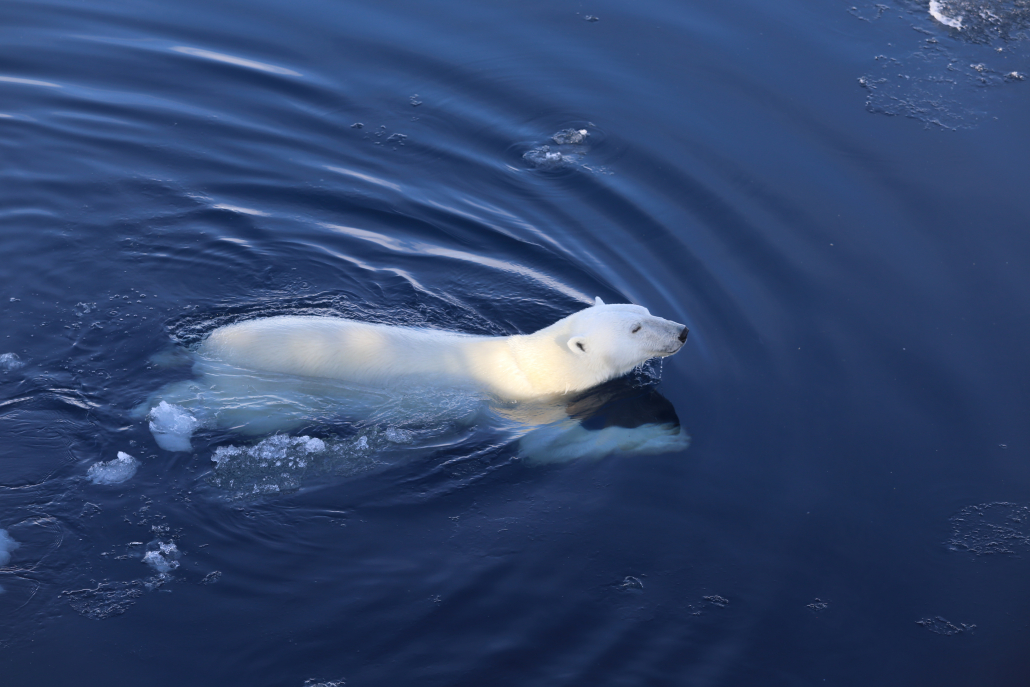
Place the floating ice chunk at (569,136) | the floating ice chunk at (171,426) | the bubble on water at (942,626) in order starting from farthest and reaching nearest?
the floating ice chunk at (569,136), the floating ice chunk at (171,426), the bubble on water at (942,626)

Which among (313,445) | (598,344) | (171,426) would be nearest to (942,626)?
(598,344)

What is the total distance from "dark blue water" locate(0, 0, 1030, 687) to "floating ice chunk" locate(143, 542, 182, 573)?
0.11 metres

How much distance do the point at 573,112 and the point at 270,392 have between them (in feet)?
19.2

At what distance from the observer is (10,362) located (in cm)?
773

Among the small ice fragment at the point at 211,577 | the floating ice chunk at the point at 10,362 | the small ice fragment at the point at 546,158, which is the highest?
the small ice fragment at the point at 546,158

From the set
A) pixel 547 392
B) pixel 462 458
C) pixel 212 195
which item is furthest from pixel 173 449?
pixel 212 195

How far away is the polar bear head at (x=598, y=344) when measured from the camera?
780cm

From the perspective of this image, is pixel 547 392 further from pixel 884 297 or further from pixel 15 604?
pixel 15 604

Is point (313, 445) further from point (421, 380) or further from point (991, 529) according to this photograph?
point (991, 529)

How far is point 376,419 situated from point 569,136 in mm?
5064

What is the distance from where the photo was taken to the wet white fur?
7516 mm

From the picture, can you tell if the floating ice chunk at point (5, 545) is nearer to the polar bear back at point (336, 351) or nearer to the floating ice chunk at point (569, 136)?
the polar bear back at point (336, 351)

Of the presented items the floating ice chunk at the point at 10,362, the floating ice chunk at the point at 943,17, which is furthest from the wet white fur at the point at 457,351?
the floating ice chunk at the point at 943,17

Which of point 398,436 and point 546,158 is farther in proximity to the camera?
point 546,158
